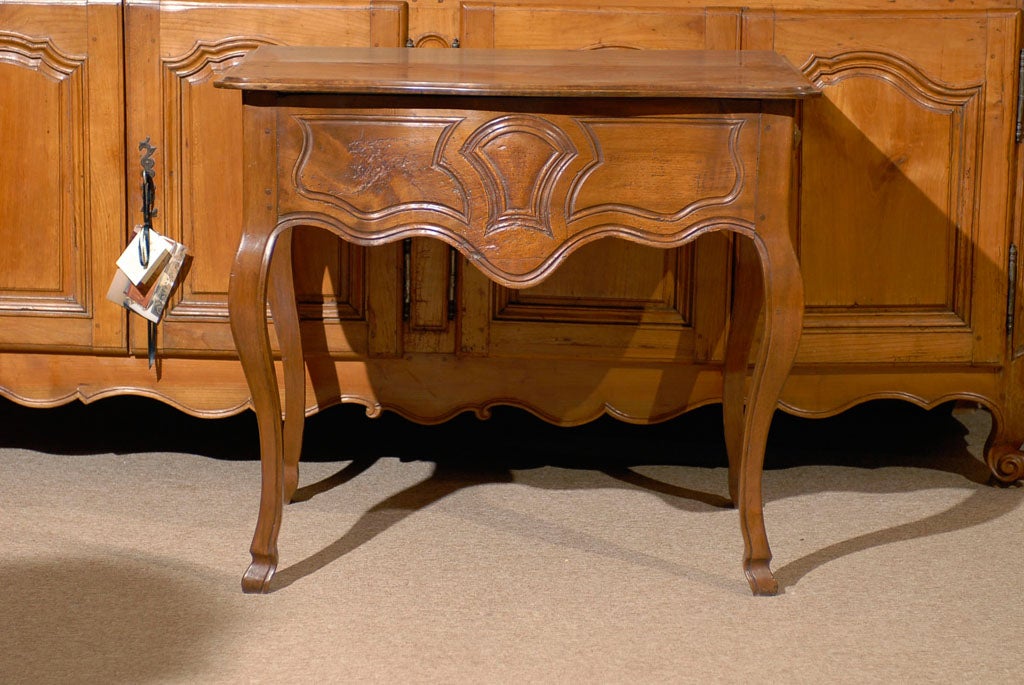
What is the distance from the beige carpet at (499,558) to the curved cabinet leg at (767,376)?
0.18 ft

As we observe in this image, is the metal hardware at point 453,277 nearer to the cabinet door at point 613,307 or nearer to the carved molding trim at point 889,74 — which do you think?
the cabinet door at point 613,307

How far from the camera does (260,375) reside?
66.2 inches

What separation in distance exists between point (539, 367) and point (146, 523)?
2.40 feet

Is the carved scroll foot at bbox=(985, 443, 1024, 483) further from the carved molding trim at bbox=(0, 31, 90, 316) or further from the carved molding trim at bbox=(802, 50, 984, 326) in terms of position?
the carved molding trim at bbox=(0, 31, 90, 316)

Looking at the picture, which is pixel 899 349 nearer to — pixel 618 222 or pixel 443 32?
pixel 618 222

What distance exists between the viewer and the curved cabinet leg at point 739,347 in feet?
6.64

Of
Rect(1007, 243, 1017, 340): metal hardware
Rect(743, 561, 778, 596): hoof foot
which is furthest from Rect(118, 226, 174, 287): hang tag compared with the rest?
Rect(1007, 243, 1017, 340): metal hardware

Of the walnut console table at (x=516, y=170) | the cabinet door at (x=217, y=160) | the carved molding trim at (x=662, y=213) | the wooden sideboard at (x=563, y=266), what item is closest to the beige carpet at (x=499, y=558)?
the wooden sideboard at (x=563, y=266)

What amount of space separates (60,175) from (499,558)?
1055mm

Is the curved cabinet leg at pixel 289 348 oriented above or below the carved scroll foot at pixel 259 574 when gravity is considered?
above

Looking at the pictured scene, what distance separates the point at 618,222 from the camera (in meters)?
1.64

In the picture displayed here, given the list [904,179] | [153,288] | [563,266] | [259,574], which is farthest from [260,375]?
[904,179]

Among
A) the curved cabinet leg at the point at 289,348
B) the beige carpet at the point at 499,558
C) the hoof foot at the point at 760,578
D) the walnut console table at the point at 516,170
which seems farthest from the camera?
the curved cabinet leg at the point at 289,348

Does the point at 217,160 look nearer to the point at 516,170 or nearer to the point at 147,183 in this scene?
the point at 147,183
